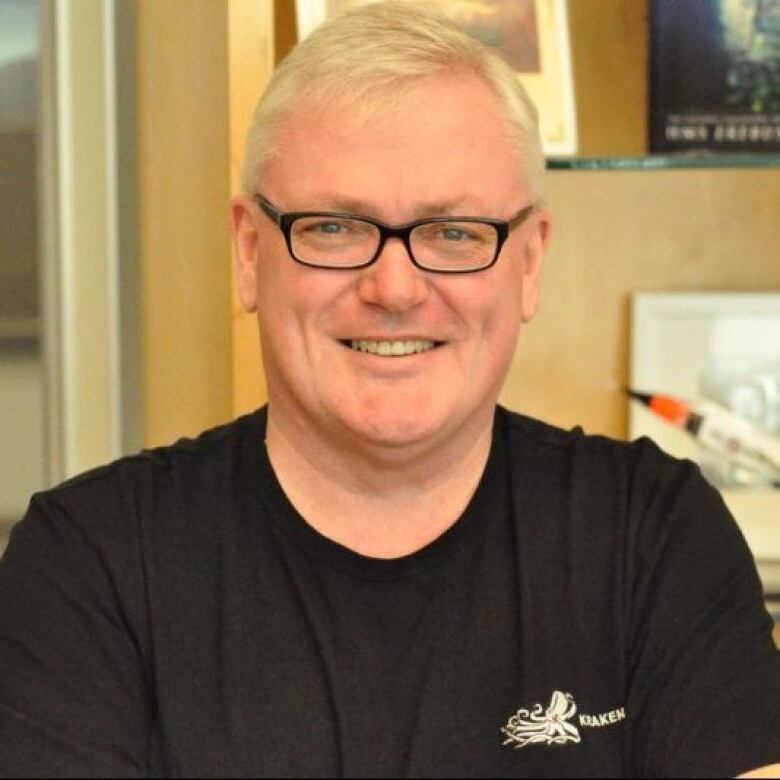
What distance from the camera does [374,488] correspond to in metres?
1.29

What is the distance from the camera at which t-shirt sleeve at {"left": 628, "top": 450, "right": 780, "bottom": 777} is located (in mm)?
1190

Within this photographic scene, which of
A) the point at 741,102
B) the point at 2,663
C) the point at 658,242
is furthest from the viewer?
the point at 658,242

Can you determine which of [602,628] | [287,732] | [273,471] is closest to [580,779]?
[602,628]

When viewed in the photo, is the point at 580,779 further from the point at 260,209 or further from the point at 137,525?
the point at 260,209

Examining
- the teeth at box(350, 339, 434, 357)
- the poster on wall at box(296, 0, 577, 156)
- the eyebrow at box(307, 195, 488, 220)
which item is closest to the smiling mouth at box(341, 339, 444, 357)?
the teeth at box(350, 339, 434, 357)

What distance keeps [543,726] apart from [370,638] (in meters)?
0.16

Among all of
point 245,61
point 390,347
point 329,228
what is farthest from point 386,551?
point 245,61

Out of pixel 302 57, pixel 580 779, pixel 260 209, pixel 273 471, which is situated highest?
pixel 302 57

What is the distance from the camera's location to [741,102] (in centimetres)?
172

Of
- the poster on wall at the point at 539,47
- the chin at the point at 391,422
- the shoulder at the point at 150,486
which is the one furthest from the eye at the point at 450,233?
the poster on wall at the point at 539,47

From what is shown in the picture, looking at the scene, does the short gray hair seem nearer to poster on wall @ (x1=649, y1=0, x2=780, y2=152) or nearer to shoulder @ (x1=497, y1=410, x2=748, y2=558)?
shoulder @ (x1=497, y1=410, x2=748, y2=558)

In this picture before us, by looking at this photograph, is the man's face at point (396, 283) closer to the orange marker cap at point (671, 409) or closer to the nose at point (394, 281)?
the nose at point (394, 281)

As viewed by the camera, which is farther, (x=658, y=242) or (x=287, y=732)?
(x=658, y=242)

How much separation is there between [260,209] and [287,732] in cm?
43
